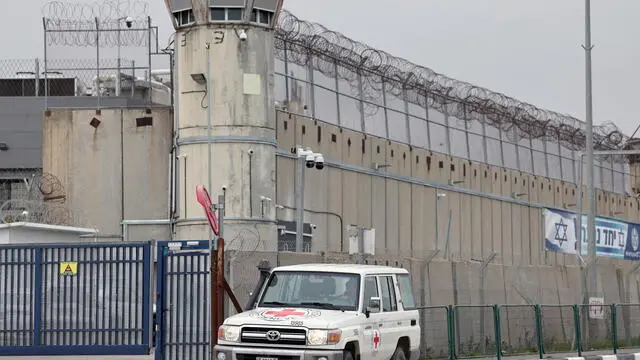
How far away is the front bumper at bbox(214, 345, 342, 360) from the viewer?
17391 millimetres

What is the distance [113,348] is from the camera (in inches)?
858

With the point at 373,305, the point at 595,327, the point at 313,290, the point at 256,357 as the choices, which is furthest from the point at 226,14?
the point at 256,357

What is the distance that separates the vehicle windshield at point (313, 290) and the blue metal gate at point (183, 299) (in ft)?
9.89

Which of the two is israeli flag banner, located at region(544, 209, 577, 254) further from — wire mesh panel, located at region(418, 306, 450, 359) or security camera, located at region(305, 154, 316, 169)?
wire mesh panel, located at region(418, 306, 450, 359)

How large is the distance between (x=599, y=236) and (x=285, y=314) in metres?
29.5

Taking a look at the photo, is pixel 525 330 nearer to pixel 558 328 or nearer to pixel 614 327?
pixel 558 328

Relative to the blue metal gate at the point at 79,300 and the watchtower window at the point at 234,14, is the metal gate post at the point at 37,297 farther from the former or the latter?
Result: the watchtower window at the point at 234,14

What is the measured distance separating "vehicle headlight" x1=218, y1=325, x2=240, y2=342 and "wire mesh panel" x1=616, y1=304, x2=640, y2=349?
16.2 m

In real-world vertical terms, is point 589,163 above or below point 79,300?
above

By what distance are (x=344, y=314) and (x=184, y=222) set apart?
1661cm

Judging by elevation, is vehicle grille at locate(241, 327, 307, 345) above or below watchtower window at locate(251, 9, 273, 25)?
below

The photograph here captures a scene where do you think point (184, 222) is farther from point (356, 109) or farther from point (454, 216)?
point (454, 216)

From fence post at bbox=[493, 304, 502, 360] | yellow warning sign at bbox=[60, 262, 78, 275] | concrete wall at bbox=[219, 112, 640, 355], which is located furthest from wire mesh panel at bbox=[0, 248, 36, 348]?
fence post at bbox=[493, 304, 502, 360]

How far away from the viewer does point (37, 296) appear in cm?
2203
